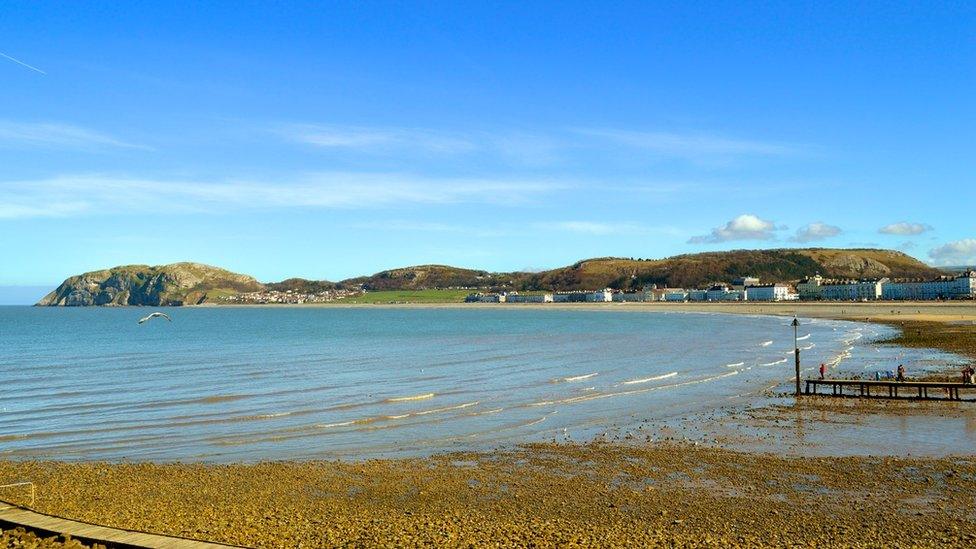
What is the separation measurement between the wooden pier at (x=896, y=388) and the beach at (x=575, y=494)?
20.1ft

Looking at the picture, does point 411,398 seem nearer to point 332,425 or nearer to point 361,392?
point 361,392

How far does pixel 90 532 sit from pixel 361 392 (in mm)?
24361

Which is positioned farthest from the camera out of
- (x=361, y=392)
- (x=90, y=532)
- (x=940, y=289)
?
(x=940, y=289)

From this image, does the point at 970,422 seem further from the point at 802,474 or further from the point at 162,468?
the point at 162,468

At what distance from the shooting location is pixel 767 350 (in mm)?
58969

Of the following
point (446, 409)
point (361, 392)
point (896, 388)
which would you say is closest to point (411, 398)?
point (446, 409)

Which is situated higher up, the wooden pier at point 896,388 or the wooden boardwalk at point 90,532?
the wooden boardwalk at point 90,532

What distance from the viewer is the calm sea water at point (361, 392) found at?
24.1 meters

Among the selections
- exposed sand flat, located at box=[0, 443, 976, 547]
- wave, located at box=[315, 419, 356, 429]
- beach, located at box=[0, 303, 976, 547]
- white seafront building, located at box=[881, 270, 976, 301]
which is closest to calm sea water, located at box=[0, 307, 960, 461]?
wave, located at box=[315, 419, 356, 429]

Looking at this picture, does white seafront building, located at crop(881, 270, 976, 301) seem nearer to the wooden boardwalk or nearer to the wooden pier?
the wooden pier

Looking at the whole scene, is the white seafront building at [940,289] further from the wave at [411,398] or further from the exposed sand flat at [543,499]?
the exposed sand flat at [543,499]

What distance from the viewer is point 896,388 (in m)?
31.1

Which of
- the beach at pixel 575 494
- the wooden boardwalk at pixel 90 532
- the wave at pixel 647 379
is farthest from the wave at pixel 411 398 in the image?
the wooden boardwalk at pixel 90 532

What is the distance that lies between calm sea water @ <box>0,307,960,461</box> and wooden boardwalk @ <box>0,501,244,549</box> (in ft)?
27.0
